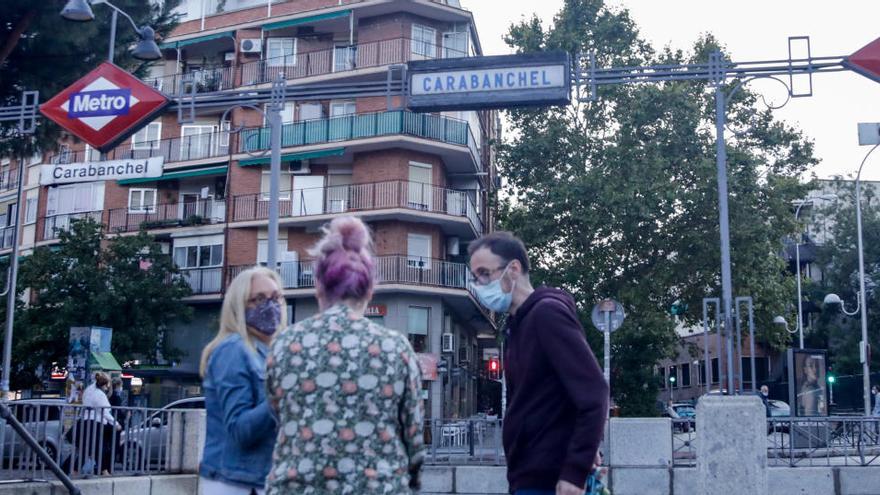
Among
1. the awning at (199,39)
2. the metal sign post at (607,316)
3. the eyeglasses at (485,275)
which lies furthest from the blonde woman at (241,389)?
the awning at (199,39)

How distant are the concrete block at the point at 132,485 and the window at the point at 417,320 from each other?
28746mm

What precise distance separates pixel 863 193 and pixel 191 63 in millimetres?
36010

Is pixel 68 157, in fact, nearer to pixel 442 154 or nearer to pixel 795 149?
pixel 442 154

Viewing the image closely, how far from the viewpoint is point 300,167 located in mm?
44250

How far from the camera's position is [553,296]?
468 centimetres

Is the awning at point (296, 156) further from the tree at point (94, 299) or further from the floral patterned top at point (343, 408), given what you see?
the floral patterned top at point (343, 408)

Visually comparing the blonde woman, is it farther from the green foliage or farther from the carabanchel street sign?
the green foliage

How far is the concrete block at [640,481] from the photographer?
16.2m

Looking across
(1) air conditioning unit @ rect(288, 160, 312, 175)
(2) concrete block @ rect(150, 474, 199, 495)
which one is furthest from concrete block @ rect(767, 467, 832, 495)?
(1) air conditioning unit @ rect(288, 160, 312, 175)

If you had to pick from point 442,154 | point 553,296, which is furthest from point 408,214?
point 553,296

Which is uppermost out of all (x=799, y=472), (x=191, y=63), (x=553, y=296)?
(x=191, y=63)

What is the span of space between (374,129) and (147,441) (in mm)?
29736

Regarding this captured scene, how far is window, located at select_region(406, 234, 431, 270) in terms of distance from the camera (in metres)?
42.9

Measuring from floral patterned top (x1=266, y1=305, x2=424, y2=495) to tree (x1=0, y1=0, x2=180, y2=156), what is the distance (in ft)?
42.9
